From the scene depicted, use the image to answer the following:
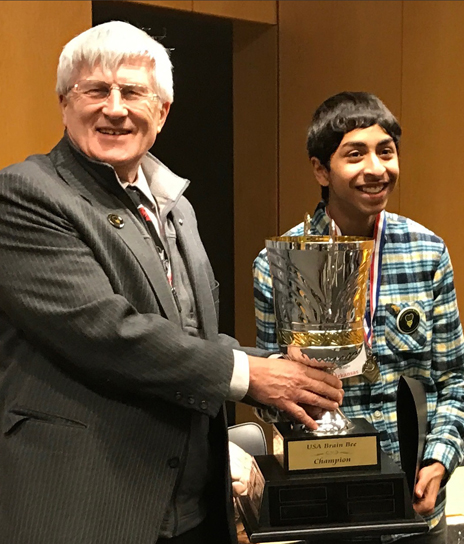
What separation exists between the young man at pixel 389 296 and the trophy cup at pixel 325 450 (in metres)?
0.24

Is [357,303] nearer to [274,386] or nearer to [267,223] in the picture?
[274,386]

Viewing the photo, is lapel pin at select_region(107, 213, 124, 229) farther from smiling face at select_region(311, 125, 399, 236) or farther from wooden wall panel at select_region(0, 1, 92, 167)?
wooden wall panel at select_region(0, 1, 92, 167)

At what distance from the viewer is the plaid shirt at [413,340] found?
5.43 ft

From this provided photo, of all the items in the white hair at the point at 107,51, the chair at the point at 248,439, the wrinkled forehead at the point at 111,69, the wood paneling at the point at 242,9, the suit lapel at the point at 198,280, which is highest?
the wood paneling at the point at 242,9

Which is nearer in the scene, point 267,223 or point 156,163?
point 156,163

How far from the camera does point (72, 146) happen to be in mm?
1384

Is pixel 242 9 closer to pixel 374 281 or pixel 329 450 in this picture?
pixel 374 281

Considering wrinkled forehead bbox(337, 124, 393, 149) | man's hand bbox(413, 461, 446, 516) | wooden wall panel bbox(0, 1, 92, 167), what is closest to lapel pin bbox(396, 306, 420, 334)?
man's hand bbox(413, 461, 446, 516)

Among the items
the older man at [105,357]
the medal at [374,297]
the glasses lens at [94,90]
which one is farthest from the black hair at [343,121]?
the glasses lens at [94,90]

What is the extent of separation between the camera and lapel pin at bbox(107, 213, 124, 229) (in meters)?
1.31

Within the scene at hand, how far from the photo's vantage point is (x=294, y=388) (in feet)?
4.55

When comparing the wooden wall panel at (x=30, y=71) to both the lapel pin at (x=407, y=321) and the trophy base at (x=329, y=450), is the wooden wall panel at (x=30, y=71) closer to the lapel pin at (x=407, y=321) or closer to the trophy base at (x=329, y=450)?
the lapel pin at (x=407, y=321)

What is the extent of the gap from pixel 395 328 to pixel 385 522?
1.43ft

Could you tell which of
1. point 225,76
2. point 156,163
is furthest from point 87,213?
point 225,76
